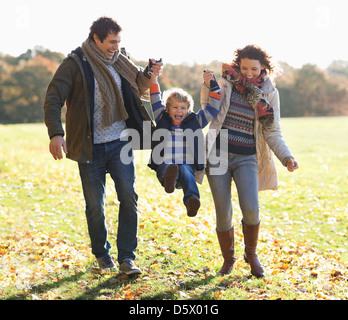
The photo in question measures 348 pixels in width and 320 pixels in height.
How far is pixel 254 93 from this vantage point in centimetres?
471

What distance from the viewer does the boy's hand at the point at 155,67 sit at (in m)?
4.85

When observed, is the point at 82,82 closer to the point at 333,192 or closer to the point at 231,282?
the point at 231,282

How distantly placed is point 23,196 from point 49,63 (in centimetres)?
3494

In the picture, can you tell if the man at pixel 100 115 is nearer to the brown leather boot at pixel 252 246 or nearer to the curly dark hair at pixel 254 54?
the curly dark hair at pixel 254 54

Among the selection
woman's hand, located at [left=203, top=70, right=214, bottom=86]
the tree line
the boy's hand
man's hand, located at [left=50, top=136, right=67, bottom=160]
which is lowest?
man's hand, located at [left=50, top=136, right=67, bottom=160]

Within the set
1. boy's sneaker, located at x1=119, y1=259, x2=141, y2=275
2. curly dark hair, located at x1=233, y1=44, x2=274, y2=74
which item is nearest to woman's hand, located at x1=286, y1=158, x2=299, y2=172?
curly dark hair, located at x1=233, y1=44, x2=274, y2=74

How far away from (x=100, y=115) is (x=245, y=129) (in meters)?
1.48

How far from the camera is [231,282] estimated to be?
4.97 meters

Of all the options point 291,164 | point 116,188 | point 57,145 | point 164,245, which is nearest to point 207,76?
point 291,164

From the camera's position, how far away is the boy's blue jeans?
452 cm

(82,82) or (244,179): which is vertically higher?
(82,82)

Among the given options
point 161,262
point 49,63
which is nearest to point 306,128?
point 49,63

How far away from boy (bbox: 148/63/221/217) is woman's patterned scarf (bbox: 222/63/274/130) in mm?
220

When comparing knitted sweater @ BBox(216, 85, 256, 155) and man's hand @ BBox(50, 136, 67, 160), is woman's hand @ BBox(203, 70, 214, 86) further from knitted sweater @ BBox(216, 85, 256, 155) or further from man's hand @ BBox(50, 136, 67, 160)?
man's hand @ BBox(50, 136, 67, 160)
